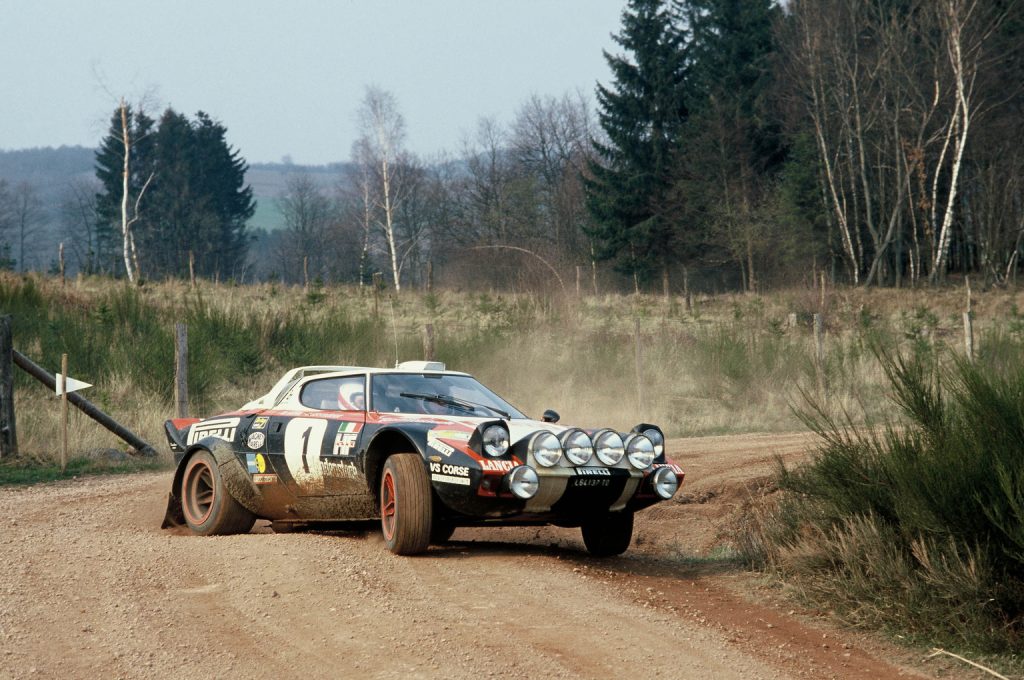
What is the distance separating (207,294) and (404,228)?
170ft

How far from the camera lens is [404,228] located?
3386 inches

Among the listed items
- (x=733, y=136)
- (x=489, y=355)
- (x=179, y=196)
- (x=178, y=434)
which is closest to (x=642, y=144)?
(x=733, y=136)

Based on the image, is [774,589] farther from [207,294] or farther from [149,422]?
[207,294]

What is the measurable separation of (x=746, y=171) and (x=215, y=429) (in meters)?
47.4

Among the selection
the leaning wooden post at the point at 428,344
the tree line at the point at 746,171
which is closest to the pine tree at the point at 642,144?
the tree line at the point at 746,171

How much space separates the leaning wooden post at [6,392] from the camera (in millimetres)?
16172

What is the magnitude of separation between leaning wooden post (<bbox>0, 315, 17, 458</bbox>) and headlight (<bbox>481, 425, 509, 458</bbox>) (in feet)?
33.9

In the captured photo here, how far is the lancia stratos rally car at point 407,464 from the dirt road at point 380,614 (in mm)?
379

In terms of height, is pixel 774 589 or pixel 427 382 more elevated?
pixel 427 382

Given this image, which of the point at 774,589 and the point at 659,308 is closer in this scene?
the point at 774,589

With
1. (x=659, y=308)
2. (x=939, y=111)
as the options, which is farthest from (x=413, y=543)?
(x=939, y=111)

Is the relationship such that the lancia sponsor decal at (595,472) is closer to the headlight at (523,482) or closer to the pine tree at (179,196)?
the headlight at (523,482)

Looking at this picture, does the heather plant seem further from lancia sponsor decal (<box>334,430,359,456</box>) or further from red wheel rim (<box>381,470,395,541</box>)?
lancia sponsor decal (<box>334,430,359,456</box>)

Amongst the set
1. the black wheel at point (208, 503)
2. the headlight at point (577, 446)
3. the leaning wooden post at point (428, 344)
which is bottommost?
the black wheel at point (208, 503)
